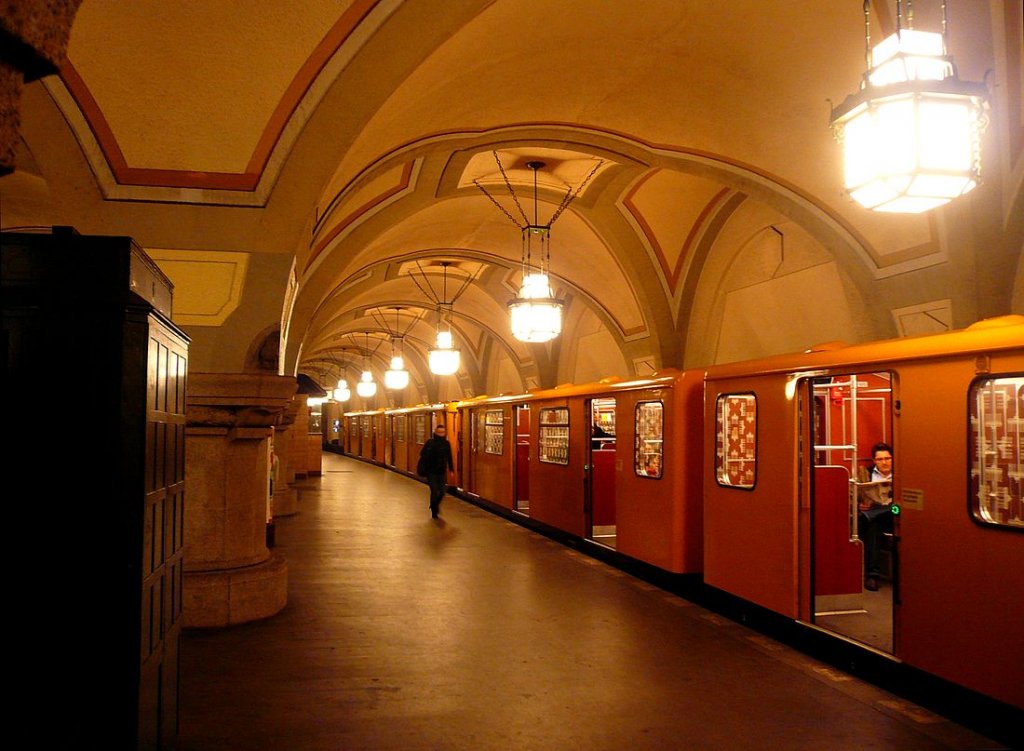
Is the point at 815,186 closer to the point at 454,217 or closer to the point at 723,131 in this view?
the point at 723,131

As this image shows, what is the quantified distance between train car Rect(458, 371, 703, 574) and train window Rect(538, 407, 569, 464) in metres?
0.01

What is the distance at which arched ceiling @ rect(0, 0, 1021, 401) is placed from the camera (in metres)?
5.46

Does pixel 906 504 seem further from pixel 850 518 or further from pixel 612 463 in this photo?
pixel 612 463

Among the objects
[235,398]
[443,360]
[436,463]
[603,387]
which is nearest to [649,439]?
[603,387]

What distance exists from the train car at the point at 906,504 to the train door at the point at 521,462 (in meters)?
7.13

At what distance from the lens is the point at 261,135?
235 inches

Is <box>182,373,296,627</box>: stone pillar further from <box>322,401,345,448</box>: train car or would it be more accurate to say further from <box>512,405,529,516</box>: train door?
<box>322,401,345,448</box>: train car

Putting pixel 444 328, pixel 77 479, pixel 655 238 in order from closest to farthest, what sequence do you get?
1. pixel 77 479
2. pixel 655 238
3. pixel 444 328

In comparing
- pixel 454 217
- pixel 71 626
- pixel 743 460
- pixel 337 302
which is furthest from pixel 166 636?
pixel 337 302

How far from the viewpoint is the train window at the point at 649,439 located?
26.9 feet

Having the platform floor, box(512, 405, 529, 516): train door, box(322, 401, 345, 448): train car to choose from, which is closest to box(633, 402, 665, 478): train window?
the platform floor

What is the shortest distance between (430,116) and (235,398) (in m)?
3.15

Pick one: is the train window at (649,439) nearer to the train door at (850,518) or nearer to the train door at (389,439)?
the train door at (850,518)

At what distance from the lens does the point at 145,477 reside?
281cm
